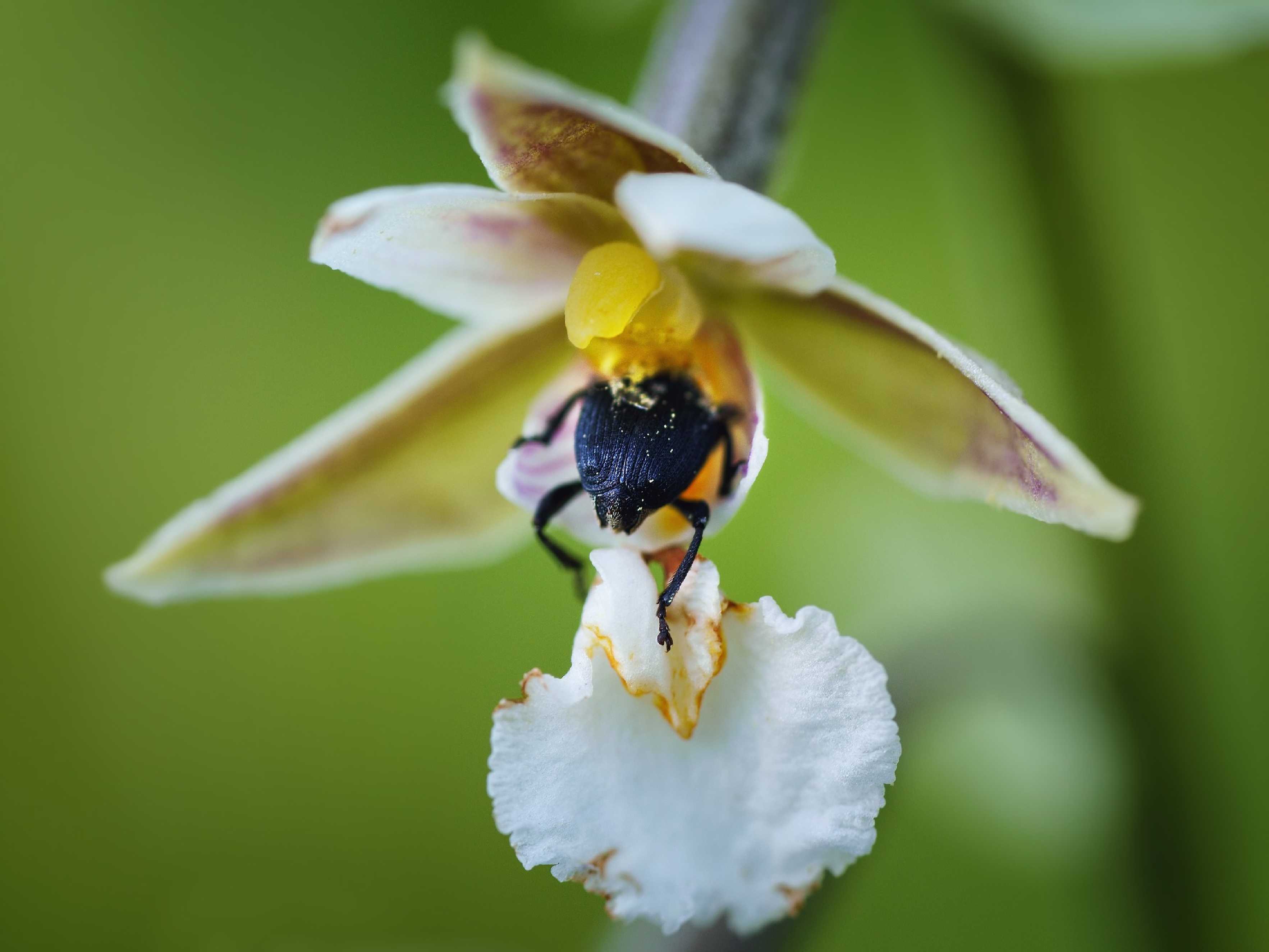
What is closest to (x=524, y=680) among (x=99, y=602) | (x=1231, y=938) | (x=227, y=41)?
(x=1231, y=938)

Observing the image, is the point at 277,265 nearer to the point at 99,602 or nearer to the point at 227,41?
the point at 227,41

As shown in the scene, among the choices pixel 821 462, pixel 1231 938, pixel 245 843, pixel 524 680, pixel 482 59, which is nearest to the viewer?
pixel 482 59

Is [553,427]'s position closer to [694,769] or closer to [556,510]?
[556,510]

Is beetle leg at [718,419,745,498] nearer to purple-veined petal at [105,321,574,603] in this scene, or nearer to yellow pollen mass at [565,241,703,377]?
yellow pollen mass at [565,241,703,377]

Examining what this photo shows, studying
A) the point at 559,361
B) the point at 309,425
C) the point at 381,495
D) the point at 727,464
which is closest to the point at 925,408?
the point at 727,464

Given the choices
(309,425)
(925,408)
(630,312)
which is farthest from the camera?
(309,425)

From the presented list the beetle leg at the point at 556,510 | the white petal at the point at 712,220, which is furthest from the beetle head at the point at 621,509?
the white petal at the point at 712,220
